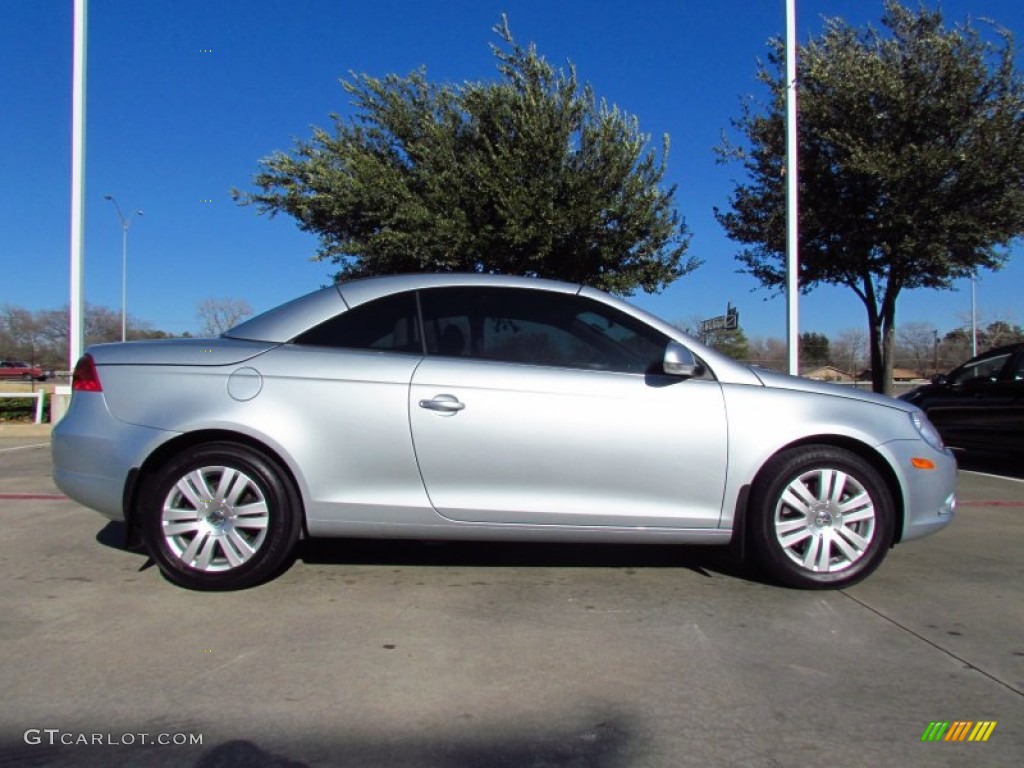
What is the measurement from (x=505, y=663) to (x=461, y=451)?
112cm

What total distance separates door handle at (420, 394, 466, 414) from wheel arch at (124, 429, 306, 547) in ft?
2.54

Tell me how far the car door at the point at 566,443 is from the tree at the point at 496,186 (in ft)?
27.1

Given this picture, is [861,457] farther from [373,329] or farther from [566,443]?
[373,329]

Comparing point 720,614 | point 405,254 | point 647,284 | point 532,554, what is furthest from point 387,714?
point 647,284

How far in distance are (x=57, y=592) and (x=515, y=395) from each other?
265 centimetres

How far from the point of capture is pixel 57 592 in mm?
3969

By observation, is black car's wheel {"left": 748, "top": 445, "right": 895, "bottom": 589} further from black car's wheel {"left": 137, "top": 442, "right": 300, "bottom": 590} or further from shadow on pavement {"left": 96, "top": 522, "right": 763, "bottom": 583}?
black car's wheel {"left": 137, "top": 442, "right": 300, "bottom": 590}

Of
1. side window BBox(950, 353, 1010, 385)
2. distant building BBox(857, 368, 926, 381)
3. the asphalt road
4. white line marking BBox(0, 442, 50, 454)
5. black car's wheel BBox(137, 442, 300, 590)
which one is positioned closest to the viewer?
the asphalt road

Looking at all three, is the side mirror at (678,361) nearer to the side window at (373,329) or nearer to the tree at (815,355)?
the side window at (373,329)

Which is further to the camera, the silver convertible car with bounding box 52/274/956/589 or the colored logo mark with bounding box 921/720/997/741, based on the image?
the silver convertible car with bounding box 52/274/956/589

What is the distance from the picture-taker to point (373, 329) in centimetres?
408

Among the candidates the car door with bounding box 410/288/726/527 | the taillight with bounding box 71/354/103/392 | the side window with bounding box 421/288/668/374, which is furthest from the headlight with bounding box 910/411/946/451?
the taillight with bounding box 71/354/103/392

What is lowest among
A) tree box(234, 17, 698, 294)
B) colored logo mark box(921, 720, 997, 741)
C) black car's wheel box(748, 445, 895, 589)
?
colored logo mark box(921, 720, 997, 741)

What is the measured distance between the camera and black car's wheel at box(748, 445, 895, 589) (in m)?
3.93
